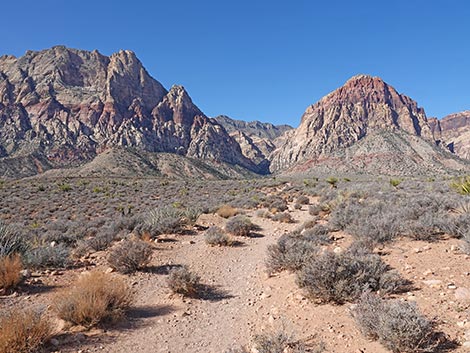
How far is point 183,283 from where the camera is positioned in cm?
621

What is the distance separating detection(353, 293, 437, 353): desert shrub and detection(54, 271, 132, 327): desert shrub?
374cm

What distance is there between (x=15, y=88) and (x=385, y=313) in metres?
198

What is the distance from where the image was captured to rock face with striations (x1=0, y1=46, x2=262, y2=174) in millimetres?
126750

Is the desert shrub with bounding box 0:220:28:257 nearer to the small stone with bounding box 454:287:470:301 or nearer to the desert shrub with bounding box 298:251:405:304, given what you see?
the desert shrub with bounding box 298:251:405:304

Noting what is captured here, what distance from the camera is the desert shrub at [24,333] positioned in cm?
351

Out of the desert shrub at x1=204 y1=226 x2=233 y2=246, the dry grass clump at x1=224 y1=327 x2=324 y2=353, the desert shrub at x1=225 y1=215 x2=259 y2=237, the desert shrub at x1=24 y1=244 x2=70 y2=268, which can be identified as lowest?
the dry grass clump at x1=224 y1=327 x2=324 y2=353

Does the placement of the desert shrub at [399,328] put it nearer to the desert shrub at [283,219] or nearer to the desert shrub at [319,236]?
the desert shrub at [319,236]

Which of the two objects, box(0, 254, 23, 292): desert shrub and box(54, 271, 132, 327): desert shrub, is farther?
box(0, 254, 23, 292): desert shrub

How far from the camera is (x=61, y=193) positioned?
33938 mm

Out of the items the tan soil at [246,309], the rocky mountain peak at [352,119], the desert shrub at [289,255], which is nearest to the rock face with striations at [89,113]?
the rocky mountain peak at [352,119]

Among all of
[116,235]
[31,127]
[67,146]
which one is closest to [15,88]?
[31,127]

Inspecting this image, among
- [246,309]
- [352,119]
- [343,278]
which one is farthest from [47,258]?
[352,119]

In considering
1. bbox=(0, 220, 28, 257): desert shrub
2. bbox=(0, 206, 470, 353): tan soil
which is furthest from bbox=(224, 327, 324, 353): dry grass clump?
bbox=(0, 220, 28, 257): desert shrub

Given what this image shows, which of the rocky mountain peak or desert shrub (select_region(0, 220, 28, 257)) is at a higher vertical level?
the rocky mountain peak
